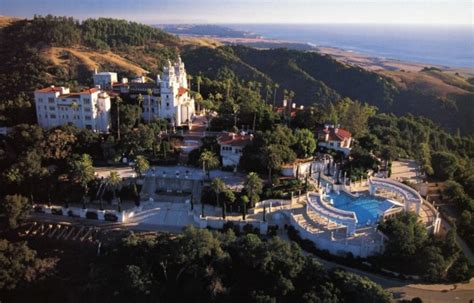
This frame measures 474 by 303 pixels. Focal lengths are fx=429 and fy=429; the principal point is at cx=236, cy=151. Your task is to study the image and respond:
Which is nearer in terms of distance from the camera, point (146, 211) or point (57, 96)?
point (146, 211)

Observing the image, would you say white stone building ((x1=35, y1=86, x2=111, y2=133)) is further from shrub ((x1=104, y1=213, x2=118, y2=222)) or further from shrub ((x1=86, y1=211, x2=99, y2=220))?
shrub ((x1=104, y1=213, x2=118, y2=222))

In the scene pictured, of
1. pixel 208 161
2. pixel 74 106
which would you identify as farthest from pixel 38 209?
pixel 208 161

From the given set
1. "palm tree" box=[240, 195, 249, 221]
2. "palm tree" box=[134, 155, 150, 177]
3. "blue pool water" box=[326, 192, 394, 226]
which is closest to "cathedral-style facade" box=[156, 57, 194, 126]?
"palm tree" box=[134, 155, 150, 177]

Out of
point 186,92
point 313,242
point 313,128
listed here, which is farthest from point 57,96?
point 313,242

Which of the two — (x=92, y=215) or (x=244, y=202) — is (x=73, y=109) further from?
(x=244, y=202)

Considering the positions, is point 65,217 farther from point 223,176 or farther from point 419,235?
point 419,235

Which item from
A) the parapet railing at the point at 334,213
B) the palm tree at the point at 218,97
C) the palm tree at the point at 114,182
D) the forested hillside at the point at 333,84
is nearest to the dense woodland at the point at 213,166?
the palm tree at the point at 218,97
